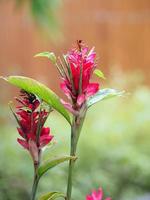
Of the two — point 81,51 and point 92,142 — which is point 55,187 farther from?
point 81,51

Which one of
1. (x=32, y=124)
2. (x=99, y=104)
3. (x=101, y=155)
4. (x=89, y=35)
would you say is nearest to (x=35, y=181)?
(x=32, y=124)

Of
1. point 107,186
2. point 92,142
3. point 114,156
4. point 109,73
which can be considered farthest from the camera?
point 109,73

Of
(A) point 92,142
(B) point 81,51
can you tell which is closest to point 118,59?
(A) point 92,142

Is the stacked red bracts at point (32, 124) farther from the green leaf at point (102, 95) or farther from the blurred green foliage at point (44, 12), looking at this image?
the blurred green foliage at point (44, 12)

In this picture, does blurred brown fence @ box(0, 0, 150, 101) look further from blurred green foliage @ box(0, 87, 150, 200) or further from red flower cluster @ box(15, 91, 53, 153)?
red flower cluster @ box(15, 91, 53, 153)

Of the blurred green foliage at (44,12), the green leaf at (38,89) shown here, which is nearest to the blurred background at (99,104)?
the blurred green foliage at (44,12)

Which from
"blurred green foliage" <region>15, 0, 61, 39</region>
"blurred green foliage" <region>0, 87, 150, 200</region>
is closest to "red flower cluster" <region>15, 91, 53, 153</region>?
"blurred green foliage" <region>0, 87, 150, 200</region>

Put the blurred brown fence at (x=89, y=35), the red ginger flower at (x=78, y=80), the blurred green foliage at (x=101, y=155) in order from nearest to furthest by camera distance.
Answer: the red ginger flower at (x=78, y=80) < the blurred green foliage at (x=101, y=155) < the blurred brown fence at (x=89, y=35)
